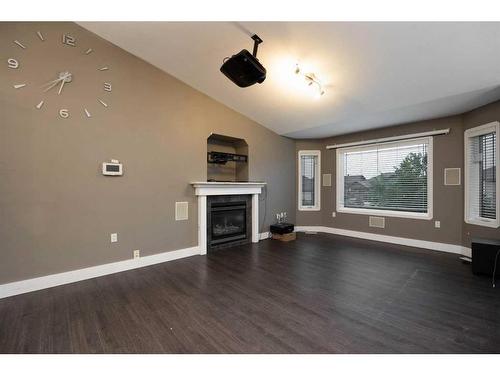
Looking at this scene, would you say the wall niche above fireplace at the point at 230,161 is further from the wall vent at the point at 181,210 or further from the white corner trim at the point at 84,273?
the white corner trim at the point at 84,273

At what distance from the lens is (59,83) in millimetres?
2721

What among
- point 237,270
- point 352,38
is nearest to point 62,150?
point 237,270

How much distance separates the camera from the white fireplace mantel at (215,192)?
393cm

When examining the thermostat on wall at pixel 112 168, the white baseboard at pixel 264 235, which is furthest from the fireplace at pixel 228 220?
the thermostat on wall at pixel 112 168

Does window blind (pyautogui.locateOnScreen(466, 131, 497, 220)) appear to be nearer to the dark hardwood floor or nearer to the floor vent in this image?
the floor vent

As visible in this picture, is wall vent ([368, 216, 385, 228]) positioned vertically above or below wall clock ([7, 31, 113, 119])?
below

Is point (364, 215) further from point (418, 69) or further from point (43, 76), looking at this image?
point (43, 76)

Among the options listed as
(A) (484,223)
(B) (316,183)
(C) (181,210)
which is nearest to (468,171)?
(A) (484,223)

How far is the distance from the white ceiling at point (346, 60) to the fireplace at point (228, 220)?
6.06ft

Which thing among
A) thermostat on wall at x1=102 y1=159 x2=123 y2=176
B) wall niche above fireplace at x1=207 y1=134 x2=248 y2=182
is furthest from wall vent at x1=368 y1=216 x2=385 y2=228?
thermostat on wall at x1=102 y1=159 x2=123 y2=176

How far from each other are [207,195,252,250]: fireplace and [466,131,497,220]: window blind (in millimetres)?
3708

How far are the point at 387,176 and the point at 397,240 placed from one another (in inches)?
50.3

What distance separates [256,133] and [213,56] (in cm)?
196

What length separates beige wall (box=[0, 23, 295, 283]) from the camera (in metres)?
2.48
